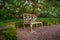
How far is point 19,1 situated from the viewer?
987 cm

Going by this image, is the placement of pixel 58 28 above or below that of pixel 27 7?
below

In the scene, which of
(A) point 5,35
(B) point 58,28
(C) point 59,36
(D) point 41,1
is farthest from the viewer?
(D) point 41,1

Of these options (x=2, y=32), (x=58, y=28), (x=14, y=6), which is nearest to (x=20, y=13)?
(x=14, y=6)

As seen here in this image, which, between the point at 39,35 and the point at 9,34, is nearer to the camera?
the point at 9,34

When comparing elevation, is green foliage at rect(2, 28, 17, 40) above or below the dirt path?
above

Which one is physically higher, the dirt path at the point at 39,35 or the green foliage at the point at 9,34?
the green foliage at the point at 9,34

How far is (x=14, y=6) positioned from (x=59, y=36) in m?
4.03

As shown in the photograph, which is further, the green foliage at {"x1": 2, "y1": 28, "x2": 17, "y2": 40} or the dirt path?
the dirt path

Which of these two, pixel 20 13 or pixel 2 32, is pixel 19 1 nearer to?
pixel 20 13

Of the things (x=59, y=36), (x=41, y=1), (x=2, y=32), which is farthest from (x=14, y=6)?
(x=2, y=32)

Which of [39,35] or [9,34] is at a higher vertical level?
[9,34]

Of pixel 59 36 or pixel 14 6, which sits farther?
pixel 14 6

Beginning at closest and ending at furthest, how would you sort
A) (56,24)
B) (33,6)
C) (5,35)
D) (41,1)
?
(5,35)
(56,24)
(33,6)
(41,1)

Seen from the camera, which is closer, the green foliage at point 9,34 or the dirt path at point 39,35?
the green foliage at point 9,34
